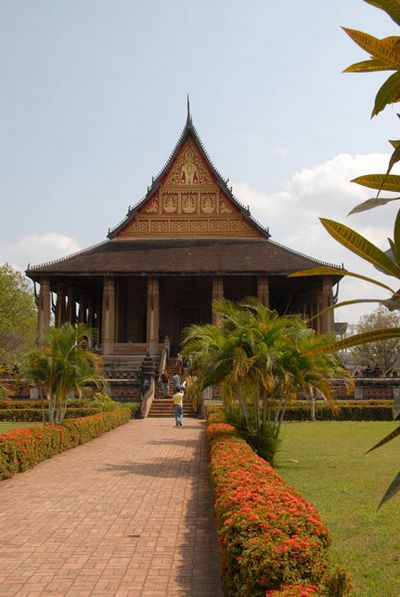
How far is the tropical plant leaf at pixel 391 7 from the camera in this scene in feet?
6.55

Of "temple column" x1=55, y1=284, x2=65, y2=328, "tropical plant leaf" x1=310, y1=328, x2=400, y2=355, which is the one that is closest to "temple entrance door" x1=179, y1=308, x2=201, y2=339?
"temple column" x1=55, y1=284, x2=65, y2=328

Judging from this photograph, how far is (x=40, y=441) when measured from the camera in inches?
474

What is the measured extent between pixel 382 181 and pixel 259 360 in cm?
898

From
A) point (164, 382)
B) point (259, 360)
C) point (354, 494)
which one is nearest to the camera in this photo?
point (354, 494)

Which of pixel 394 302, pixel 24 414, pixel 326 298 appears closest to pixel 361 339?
pixel 394 302

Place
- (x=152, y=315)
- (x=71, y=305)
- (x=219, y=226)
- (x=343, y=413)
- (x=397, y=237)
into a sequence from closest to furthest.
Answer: (x=397, y=237) → (x=343, y=413) → (x=152, y=315) → (x=219, y=226) → (x=71, y=305)

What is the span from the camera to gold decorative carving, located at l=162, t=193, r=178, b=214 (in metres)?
34.1

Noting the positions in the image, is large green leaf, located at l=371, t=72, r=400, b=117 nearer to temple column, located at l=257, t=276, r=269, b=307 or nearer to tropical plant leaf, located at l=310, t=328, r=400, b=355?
tropical plant leaf, located at l=310, t=328, r=400, b=355

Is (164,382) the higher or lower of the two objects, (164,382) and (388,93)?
the lower

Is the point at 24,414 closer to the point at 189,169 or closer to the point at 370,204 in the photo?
the point at 189,169

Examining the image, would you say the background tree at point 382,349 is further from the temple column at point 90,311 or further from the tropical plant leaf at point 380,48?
the tropical plant leaf at point 380,48

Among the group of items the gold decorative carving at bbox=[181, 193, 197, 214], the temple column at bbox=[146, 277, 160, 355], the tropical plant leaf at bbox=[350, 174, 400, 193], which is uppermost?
the gold decorative carving at bbox=[181, 193, 197, 214]

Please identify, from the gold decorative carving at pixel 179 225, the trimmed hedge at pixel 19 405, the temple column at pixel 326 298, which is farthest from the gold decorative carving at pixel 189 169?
the trimmed hedge at pixel 19 405

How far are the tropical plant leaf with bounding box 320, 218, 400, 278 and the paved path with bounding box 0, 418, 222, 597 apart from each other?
350cm
